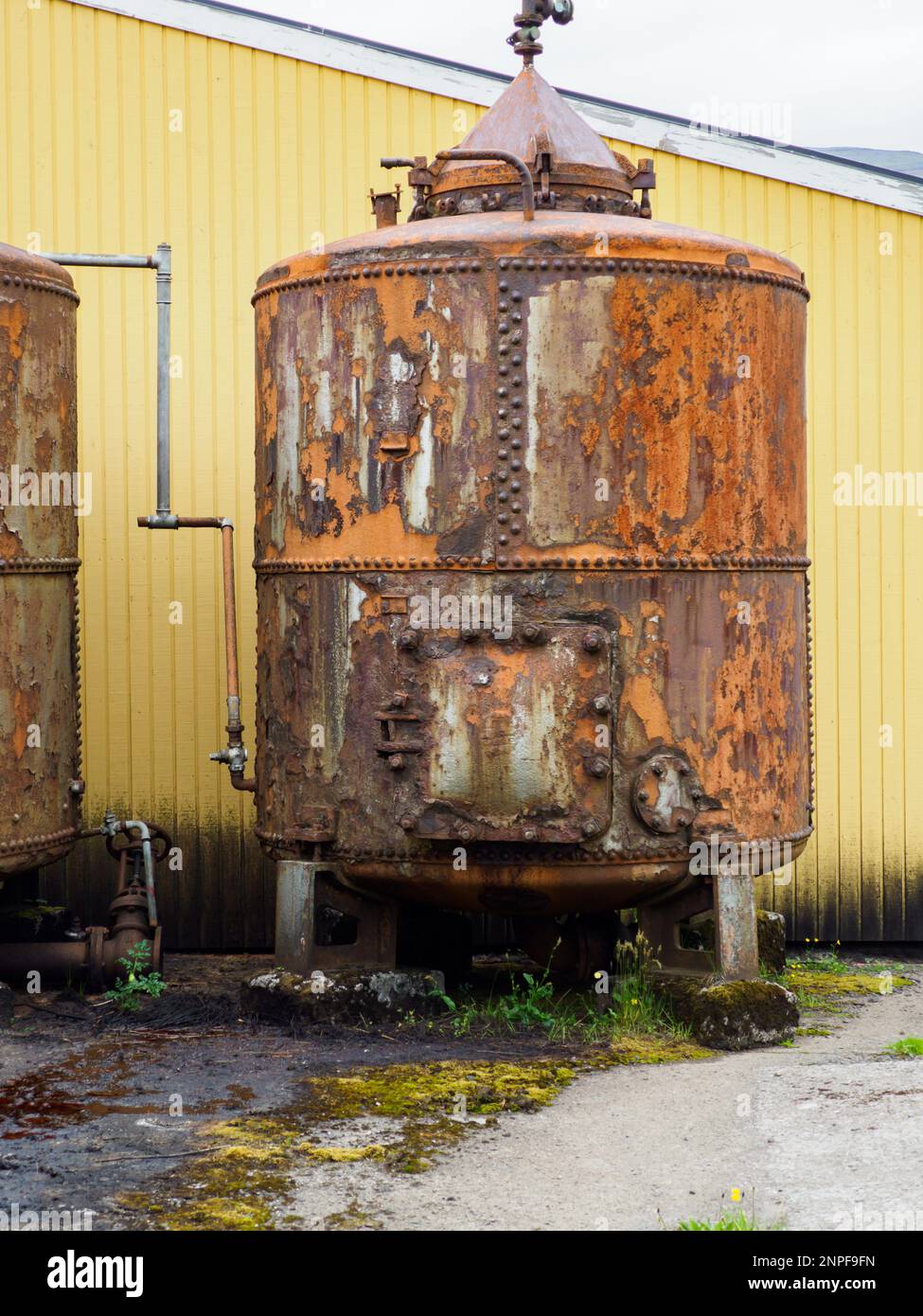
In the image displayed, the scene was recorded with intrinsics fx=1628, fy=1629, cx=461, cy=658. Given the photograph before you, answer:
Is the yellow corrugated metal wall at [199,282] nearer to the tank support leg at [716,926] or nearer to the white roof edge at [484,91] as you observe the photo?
the white roof edge at [484,91]

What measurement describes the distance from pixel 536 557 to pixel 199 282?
3703 millimetres

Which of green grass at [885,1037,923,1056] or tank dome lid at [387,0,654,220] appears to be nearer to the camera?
green grass at [885,1037,923,1056]

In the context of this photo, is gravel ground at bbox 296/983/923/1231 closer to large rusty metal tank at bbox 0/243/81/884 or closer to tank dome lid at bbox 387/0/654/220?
large rusty metal tank at bbox 0/243/81/884

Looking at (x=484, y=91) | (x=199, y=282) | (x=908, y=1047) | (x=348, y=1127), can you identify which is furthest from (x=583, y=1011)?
(x=484, y=91)

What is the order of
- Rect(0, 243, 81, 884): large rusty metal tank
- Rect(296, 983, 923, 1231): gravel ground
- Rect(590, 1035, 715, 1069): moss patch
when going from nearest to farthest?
Rect(296, 983, 923, 1231): gravel ground
Rect(590, 1035, 715, 1069): moss patch
Rect(0, 243, 81, 884): large rusty metal tank

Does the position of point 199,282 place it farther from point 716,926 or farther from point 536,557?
point 716,926

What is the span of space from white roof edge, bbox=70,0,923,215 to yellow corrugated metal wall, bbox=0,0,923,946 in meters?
0.08

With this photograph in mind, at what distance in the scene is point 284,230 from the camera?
9.95 m

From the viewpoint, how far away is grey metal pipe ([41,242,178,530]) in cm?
867

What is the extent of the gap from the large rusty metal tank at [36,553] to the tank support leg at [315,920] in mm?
1322

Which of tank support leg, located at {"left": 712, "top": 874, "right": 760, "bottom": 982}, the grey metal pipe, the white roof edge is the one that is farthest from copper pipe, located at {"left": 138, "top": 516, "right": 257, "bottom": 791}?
the white roof edge

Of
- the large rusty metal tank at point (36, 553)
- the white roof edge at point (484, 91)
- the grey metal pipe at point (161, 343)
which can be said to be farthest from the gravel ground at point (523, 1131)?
the white roof edge at point (484, 91)
